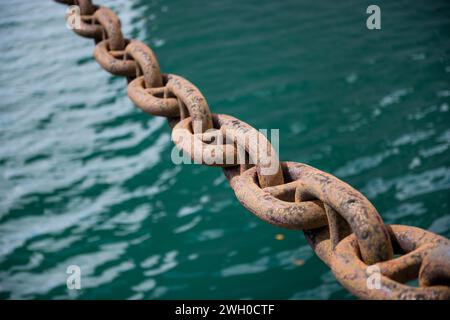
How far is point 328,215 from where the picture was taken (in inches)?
46.0

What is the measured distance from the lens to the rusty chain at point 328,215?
1.02 metres

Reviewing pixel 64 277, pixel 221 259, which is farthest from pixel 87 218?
pixel 221 259

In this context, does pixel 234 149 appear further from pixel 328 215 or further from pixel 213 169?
pixel 213 169

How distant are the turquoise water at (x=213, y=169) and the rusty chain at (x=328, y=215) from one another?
76.8 inches

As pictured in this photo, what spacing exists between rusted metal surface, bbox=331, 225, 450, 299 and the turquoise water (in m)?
2.23

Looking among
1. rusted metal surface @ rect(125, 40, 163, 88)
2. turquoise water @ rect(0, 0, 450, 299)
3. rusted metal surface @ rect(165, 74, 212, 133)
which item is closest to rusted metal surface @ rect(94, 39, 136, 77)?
rusted metal surface @ rect(125, 40, 163, 88)

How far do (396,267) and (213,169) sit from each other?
140 inches

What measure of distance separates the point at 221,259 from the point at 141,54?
1.90 m

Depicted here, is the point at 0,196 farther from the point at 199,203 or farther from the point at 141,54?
the point at 141,54

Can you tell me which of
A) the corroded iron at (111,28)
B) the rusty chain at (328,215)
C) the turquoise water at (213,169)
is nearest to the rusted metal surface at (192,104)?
the rusty chain at (328,215)

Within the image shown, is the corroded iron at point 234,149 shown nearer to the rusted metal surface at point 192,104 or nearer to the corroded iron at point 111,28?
the rusted metal surface at point 192,104

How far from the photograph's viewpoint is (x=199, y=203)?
4.11 metres

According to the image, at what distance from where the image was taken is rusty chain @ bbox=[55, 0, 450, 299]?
102 cm

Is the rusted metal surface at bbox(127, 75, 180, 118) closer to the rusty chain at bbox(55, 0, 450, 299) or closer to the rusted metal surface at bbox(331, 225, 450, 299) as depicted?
the rusty chain at bbox(55, 0, 450, 299)
